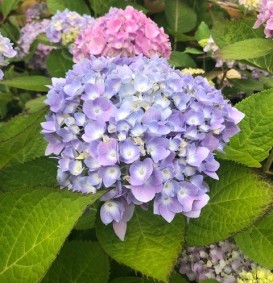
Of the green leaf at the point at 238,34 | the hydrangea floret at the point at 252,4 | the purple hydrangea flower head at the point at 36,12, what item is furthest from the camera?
the purple hydrangea flower head at the point at 36,12

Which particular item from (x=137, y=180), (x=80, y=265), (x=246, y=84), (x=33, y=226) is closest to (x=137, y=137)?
(x=137, y=180)

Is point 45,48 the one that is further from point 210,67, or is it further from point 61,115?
point 61,115

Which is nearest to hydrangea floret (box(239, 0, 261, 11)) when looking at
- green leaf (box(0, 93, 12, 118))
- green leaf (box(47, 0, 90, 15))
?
Result: green leaf (box(47, 0, 90, 15))

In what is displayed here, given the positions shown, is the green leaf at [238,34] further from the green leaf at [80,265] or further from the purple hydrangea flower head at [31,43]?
the purple hydrangea flower head at [31,43]

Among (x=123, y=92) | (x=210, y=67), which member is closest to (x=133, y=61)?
(x=123, y=92)

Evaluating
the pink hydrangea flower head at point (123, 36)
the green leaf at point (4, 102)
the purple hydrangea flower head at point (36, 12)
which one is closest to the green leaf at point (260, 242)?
the pink hydrangea flower head at point (123, 36)

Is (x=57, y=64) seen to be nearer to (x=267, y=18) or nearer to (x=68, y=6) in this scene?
(x=68, y=6)
